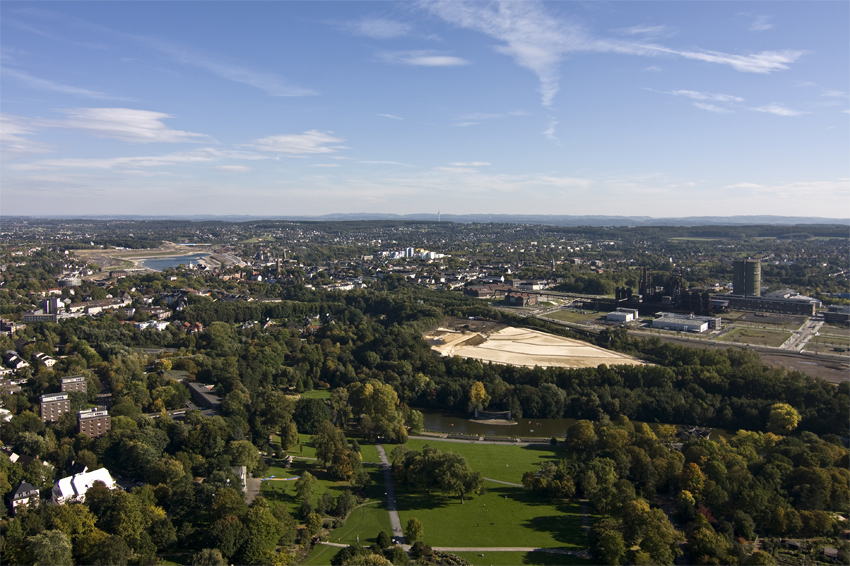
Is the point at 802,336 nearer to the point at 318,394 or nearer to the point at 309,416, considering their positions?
the point at 318,394

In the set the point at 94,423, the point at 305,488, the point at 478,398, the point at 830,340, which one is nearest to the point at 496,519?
the point at 305,488

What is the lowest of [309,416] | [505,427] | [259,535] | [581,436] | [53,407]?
[505,427]

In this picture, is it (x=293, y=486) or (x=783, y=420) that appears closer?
(x=293, y=486)

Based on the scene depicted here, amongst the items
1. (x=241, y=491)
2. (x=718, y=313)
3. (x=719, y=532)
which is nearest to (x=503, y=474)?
(x=719, y=532)

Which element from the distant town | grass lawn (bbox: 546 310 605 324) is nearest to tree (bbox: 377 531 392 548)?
the distant town

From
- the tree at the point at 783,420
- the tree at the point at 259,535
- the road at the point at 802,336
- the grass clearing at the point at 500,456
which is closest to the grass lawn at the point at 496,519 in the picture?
the grass clearing at the point at 500,456

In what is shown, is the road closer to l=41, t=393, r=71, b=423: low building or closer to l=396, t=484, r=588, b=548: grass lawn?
l=396, t=484, r=588, b=548: grass lawn
